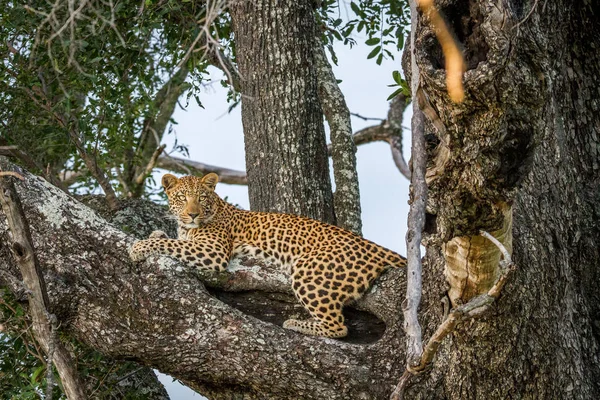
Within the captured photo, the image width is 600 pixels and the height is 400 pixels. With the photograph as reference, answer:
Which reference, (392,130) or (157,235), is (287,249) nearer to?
(157,235)

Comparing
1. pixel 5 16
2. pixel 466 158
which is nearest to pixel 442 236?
pixel 466 158

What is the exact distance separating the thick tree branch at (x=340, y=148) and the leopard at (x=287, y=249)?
1183 mm

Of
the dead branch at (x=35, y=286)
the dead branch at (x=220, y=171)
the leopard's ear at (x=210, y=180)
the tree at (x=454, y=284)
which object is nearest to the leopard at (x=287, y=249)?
the leopard's ear at (x=210, y=180)

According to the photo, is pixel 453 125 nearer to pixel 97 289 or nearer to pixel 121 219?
pixel 97 289

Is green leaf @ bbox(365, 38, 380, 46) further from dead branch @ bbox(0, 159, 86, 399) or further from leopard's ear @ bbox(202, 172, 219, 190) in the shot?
dead branch @ bbox(0, 159, 86, 399)

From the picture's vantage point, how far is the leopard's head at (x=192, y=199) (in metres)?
7.76

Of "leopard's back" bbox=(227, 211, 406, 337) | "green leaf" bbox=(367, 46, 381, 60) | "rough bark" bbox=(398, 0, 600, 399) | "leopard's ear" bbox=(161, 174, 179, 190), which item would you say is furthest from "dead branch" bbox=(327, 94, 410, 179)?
"rough bark" bbox=(398, 0, 600, 399)

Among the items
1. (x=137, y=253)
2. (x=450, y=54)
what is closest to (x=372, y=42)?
(x=137, y=253)

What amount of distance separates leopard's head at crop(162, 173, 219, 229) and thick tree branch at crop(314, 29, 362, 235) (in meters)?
1.23

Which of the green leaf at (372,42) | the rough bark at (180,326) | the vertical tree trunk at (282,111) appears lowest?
the rough bark at (180,326)

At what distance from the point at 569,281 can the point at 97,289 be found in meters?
2.72

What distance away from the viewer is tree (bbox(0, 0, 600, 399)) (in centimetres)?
438

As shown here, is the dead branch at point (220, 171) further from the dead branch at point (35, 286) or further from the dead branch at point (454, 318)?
the dead branch at point (454, 318)

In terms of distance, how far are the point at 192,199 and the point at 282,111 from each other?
1.00 m
